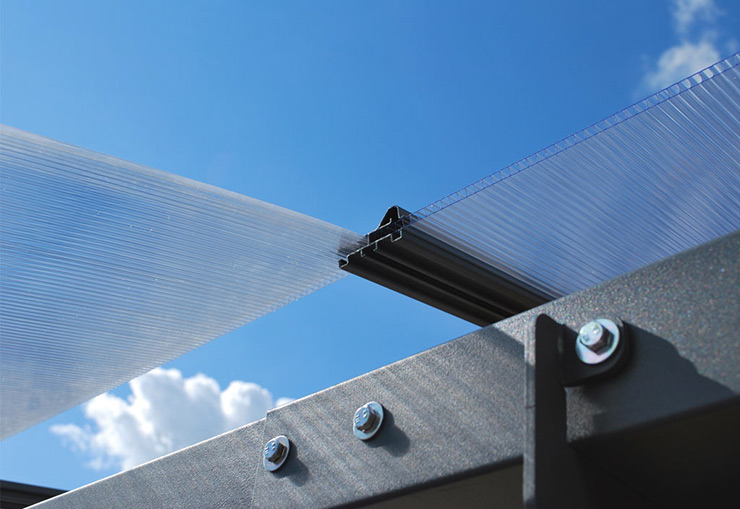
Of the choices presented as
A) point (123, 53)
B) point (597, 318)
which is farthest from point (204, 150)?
point (597, 318)

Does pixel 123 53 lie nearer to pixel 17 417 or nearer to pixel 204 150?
pixel 204 150

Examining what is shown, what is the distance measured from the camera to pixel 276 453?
1.29 metres

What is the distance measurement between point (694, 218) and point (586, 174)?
0.37 metres

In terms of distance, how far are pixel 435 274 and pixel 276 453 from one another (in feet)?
2.46

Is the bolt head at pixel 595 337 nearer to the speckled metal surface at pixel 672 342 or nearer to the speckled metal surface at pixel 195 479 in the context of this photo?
the speckled metal surface at pixel 672 342

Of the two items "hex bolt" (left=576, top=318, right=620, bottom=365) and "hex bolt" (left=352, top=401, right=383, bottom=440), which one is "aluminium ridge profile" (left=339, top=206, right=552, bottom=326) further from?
"hex bolt" (left=576, top=318, right=620, bottom=365)

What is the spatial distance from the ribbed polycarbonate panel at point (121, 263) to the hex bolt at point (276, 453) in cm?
77

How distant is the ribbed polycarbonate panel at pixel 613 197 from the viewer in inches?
64.8

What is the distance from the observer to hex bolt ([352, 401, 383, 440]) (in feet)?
3.75

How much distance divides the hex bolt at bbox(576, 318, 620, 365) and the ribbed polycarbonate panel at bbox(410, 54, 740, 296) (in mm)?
860

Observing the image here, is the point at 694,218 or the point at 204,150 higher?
the point at 204,150

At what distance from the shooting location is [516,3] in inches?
118

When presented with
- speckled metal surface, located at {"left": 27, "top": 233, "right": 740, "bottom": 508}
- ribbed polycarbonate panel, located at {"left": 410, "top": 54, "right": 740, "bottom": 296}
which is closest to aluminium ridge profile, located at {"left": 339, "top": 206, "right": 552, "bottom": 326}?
ribbed polycarbonate panel, located at {"left": 410, "top": 54, "right": 740, "bottom": 296}

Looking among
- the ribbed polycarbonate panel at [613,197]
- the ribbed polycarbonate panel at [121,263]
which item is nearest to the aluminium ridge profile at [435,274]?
the ribbed polycarbonate panel at [613,197]
